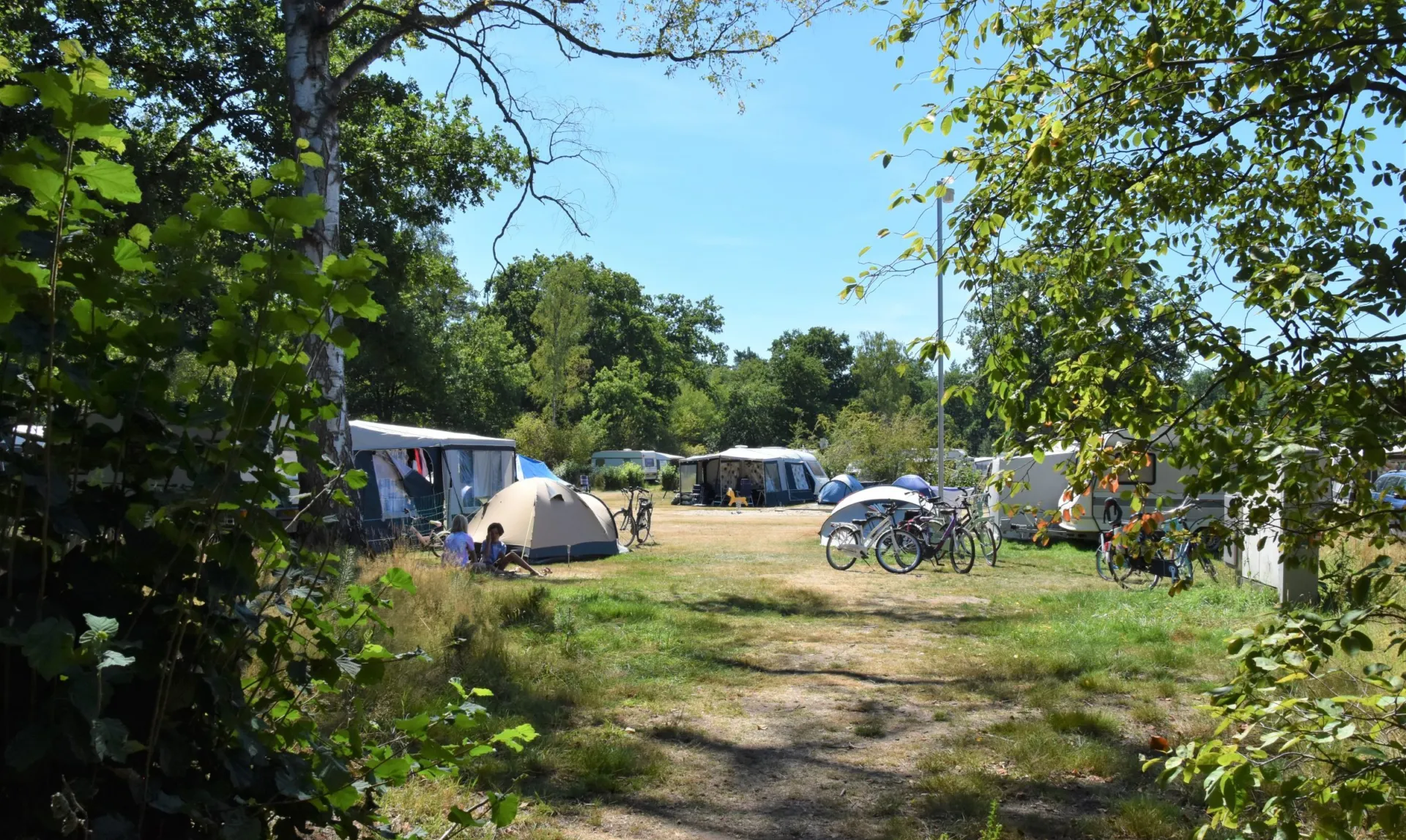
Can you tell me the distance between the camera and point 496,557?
1352cm

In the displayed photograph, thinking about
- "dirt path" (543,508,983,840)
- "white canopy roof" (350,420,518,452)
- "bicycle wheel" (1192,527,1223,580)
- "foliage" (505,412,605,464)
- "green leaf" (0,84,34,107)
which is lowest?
"dirt path" (543,508,983,840)

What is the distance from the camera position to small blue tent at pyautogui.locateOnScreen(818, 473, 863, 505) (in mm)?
36438

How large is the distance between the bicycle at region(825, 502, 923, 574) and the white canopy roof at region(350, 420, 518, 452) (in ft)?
26.8

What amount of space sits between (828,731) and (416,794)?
2.61 metres

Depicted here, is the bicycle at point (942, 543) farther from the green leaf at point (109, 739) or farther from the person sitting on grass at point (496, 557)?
the green leaf at point (109, 739)

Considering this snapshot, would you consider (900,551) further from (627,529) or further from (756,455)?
(756,455)

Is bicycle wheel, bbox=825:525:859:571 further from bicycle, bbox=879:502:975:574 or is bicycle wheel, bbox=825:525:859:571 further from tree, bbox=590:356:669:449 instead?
tree, bbox=590:356:669:449

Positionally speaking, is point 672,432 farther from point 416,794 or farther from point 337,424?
point 416,794

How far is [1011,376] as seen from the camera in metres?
3.18

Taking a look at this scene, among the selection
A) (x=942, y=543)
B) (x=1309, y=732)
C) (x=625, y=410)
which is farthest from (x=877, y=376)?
(x=1309, y=732)

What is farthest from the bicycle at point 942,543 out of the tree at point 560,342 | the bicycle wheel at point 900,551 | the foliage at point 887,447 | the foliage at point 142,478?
the tree at point 560,342

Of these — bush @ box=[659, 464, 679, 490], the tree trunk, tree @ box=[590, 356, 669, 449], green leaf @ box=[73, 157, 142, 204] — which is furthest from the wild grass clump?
tree @ box=[590, 356, 669, 449]

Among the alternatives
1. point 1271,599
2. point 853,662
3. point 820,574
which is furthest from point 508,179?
point 1271,599

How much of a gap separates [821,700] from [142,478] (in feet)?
18.3
